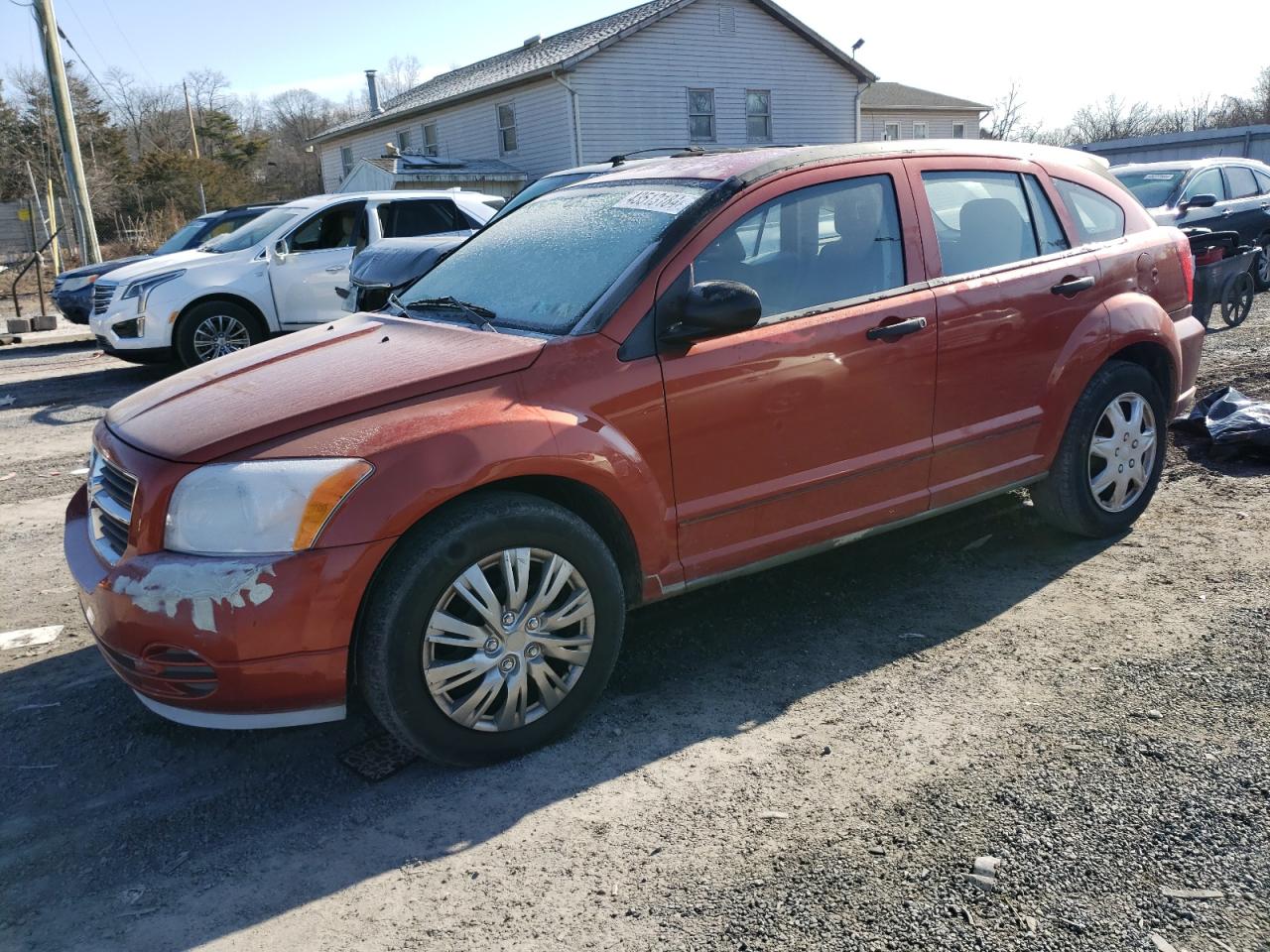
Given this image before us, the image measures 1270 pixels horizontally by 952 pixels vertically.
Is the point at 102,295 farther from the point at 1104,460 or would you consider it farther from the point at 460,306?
the point at 1104,460

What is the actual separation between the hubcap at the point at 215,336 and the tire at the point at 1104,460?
8820 mm

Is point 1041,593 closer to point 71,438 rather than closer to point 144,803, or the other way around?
point 144,803

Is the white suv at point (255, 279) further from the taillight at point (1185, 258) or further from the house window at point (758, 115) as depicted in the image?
the house window at point (758, 115)

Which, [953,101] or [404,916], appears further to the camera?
[953,101]

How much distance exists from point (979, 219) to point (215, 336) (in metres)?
8.83

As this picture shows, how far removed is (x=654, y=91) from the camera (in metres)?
27.8

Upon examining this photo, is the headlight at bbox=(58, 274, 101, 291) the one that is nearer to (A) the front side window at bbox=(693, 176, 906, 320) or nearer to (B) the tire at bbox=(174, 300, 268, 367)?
(B) the tire at bbox=(174, 300, 268, 367)

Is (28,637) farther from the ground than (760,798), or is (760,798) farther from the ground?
(28,637)

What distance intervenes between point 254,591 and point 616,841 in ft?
3.97

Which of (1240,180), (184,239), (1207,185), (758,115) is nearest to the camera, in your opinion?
(1207,185)

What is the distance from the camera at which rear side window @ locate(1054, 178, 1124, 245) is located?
472cm

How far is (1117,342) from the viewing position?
464 centimetres

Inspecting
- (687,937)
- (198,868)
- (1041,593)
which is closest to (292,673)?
(198,868)

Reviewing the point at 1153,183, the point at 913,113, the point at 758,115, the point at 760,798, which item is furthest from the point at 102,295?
the point at 913,113
